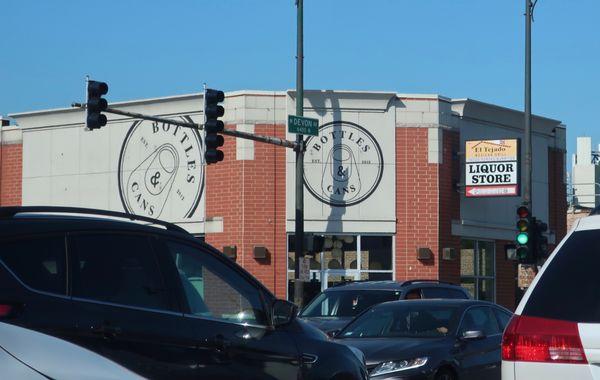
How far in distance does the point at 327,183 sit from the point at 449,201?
3866 mm

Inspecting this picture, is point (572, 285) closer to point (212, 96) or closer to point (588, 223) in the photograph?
point (588, 223)

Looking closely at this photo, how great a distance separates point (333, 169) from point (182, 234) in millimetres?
25319

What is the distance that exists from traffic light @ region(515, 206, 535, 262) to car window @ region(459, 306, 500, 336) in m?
10.1

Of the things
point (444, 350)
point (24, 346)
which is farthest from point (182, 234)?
point (444, 350)

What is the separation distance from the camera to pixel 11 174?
36.9 metres

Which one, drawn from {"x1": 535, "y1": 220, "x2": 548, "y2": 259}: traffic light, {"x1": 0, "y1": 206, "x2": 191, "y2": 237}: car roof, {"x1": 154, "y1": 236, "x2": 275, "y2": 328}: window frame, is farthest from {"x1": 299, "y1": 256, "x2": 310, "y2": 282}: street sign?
{"x1": 0, "y1": 206, "x2": 191, "y2": 237}: car roof

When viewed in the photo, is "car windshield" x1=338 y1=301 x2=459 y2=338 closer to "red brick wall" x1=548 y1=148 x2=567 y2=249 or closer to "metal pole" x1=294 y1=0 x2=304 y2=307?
"metal pole" x1=294 y1=0 x2=304 y2=307

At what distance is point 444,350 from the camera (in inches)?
500

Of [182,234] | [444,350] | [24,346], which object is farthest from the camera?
[444,350]

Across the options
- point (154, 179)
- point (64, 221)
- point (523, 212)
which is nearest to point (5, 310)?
point (64, 221)

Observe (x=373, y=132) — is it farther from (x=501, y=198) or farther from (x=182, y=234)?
(x=182, y=234)

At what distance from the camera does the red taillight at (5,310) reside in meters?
5.92

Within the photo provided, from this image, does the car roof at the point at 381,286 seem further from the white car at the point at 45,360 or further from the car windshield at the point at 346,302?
the white car at the point at 45,360

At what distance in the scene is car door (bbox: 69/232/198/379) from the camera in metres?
6.48
